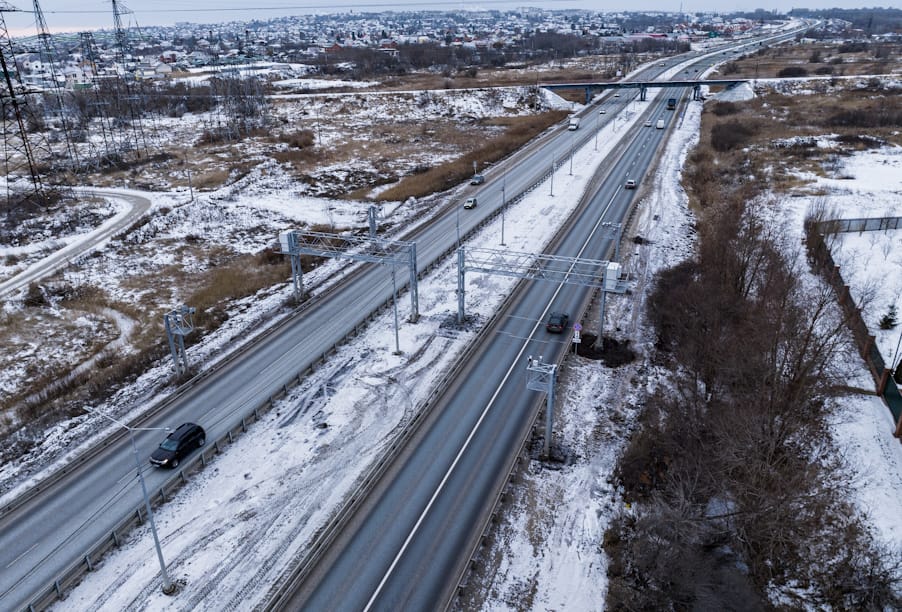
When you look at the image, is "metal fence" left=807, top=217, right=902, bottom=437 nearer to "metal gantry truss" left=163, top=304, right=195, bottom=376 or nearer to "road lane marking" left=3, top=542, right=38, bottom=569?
"metal gantry truss" left=163, top=304, right=195, bottom=376

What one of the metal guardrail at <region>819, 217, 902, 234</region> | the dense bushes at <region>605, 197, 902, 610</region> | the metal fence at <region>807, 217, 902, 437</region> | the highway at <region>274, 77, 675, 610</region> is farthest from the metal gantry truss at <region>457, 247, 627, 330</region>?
the metal guardrail at <region>819, 217, 902, 234</region>

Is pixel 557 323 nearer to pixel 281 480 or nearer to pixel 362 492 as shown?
pixel 362 492

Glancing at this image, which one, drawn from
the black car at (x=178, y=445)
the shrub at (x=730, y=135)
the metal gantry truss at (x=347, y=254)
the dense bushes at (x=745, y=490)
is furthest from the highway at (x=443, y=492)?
the shrub at (x=730, y=135)

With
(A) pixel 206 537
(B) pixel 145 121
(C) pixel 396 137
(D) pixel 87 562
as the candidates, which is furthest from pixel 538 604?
(B) pixel 145 121

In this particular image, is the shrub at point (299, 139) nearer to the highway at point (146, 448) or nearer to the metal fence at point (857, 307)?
the highway at point (146, 448)

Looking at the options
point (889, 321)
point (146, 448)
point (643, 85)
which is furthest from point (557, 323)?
point (643, 85)

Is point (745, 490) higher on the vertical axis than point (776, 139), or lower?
lower
